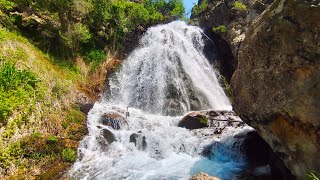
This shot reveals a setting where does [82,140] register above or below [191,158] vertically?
above

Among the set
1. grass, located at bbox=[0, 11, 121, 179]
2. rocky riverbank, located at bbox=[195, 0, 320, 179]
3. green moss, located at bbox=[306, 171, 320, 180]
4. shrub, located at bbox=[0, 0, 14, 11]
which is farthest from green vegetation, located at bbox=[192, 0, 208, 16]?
green moss, located at bbox=[306, 171, 320, 180]

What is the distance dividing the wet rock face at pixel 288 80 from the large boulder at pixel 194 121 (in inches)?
176

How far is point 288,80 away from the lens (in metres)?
8.16

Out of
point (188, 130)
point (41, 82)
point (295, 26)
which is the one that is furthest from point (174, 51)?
point (295, 26)

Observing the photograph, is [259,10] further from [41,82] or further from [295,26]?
[41,82]

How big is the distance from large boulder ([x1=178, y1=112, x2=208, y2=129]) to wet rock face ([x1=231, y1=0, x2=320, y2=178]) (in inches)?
176

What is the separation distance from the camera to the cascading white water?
11062 mm

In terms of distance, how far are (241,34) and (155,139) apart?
12.5 metres

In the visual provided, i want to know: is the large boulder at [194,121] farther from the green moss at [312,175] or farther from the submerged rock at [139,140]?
the green moss at [312,175]

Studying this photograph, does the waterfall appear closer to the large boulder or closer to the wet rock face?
the large boulder

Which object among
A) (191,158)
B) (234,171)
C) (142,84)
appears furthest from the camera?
(142,84)

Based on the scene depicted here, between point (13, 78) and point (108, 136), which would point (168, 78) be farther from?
point (13, 78)

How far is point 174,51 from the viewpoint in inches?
845

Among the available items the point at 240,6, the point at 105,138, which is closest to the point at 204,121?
the point at 105,138
